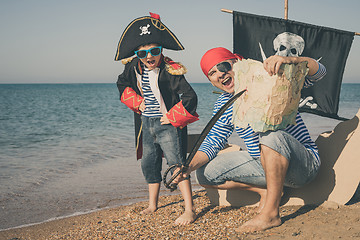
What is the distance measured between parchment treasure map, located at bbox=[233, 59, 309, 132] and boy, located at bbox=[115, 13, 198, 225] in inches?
31.1

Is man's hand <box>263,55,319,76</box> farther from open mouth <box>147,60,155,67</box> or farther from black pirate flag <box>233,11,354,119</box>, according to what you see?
black pirate flag <box>233,11,354,119</box>

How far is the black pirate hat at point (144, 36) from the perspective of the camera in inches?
125

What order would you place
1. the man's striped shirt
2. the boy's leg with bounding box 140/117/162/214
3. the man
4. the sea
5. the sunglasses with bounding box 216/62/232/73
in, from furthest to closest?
1. the sea
2. the boy's leg with bounding box 140/117/162/214
3. the sunglasses with bounding box 216/62/232/73
4. the man's striped shirt
5. the man

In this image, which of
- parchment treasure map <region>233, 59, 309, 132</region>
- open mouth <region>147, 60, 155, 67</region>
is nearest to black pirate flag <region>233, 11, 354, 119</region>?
open mouth <region>147, 60, 155, 67</region>

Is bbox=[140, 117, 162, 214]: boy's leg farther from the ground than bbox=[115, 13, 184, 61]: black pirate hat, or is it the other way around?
bbox=[115, 13, 184, 61]: black pirate hat

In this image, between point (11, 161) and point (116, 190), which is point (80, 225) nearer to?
point (116, 190)

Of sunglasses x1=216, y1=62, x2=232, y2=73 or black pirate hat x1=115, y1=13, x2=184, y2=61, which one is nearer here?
sunglasses x1=216, y1=62, x2=232, y2=73

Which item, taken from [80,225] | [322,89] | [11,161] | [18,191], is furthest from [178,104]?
[11,161]

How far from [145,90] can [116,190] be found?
7.58 ft

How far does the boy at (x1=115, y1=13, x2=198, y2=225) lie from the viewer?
3.17 m

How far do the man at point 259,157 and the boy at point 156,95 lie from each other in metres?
0.31

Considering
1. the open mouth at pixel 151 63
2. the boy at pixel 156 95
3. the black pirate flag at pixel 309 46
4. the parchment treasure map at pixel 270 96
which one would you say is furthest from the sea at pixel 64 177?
the black pirate flag at pixel 309 46

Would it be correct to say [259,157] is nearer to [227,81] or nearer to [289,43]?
[227,81]

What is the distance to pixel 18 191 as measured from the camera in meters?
5.20
